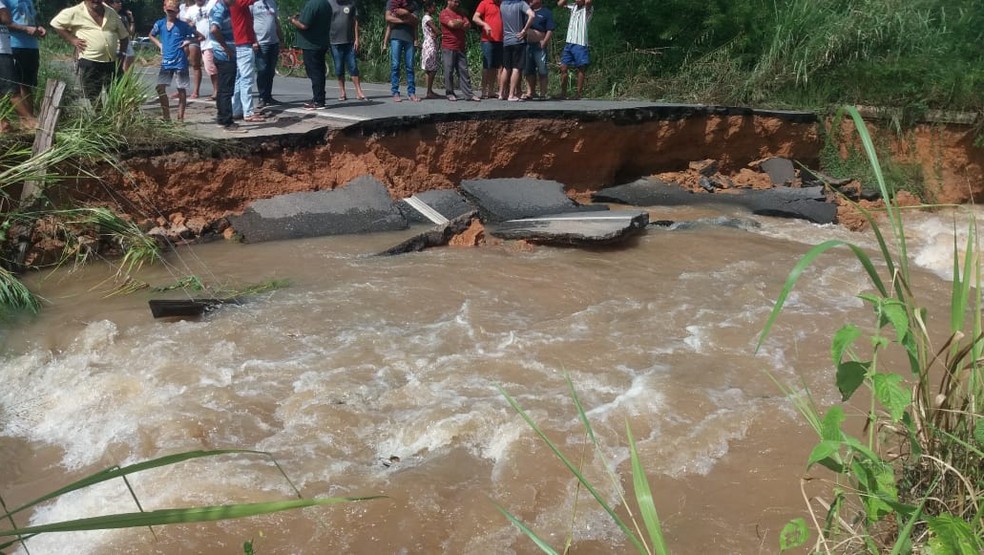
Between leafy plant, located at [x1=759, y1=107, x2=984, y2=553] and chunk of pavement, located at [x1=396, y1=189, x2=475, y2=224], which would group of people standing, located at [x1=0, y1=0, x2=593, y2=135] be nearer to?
chunk of pavement, located at [x1=396, y1=189, x2=475, y2=224]

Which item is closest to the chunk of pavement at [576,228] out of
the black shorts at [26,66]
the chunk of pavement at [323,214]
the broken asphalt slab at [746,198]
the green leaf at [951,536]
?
the chunk of pavement at [323,214]

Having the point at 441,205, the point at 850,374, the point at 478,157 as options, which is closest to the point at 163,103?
the point at 441,205

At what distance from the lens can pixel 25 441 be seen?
4199 mm

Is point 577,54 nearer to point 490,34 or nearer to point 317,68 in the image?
point 490,34

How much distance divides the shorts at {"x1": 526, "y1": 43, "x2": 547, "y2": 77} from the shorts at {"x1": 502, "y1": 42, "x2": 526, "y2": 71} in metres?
0.30

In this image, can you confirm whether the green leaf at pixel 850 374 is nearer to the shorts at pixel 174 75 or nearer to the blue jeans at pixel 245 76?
the blue jeans at pixel 245 76

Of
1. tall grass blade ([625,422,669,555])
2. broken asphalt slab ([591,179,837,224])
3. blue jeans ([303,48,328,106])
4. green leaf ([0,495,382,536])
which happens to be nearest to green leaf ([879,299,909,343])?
tall grass blade ([625,422,669,555])

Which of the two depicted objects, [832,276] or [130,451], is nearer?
[130,451]

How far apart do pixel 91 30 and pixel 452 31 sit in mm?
4415

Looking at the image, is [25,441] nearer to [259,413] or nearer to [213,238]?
[259,413]

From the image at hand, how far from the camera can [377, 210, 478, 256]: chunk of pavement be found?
733 cm

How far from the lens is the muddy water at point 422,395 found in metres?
3.49

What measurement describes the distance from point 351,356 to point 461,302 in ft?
4.15

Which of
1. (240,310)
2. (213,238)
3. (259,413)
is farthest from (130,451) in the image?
(213,238)
